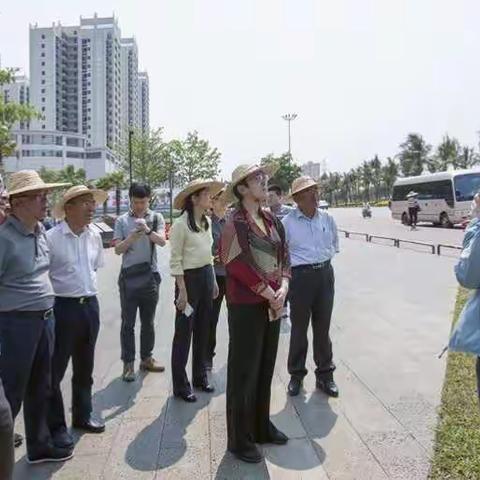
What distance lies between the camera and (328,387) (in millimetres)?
4562

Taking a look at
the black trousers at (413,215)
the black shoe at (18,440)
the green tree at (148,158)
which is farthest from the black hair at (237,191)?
the green tree at (148,158)

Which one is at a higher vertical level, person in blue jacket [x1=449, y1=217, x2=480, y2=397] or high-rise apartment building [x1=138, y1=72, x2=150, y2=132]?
high-rise apartment building [x1=138, y1=72, x2=150, y2=132]

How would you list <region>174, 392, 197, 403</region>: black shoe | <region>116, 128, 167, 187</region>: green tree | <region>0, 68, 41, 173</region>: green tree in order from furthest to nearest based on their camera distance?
<region>116, 128, 167, 187</region>: green tree
<region>0, 68, 41, 173</region>: green tree
<region>174, 392, 197, 403</region>: black shoe

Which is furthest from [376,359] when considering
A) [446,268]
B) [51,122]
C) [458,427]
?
[51,122]

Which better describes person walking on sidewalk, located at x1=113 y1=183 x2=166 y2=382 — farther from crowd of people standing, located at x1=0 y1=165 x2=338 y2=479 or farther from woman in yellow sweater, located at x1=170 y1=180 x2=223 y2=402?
woman in yellow sweater, located at x1=170 y1=180 x2=223 y2=402

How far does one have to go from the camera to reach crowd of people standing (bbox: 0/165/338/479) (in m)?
3.08

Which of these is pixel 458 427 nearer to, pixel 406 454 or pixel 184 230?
pixel 406 454

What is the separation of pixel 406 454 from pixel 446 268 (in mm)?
9474

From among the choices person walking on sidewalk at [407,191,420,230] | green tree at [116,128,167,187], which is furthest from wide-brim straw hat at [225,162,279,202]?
green tree at [116,128,167,187]

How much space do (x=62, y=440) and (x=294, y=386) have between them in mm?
1908

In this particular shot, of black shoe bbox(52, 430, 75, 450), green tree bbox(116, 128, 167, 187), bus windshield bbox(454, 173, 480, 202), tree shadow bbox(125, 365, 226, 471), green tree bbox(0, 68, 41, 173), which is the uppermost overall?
green tree bbox(116, 128, 167, 187)

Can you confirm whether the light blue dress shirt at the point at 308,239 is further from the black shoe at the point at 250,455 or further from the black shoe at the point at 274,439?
the black shoe at the point at 250,455

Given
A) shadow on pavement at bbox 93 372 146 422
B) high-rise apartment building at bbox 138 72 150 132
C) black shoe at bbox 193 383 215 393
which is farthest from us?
high-rise apartment building at bbox 138 72 150 132

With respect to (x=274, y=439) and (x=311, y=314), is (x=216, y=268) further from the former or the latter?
(x=274, y=439)
